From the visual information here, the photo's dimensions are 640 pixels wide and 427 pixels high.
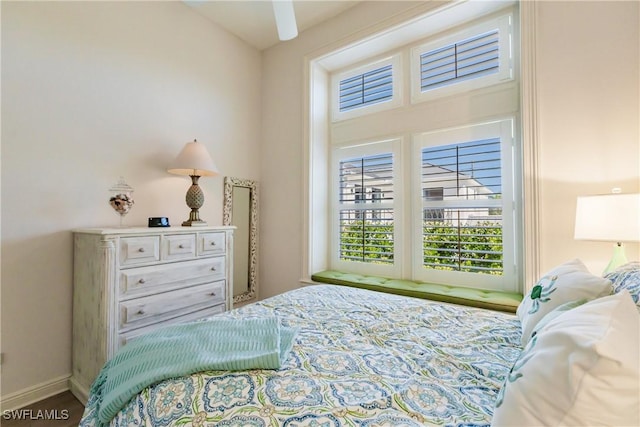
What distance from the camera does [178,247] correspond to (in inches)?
82.4

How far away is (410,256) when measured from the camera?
106 inches

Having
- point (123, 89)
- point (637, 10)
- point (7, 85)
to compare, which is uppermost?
point (637, 10)

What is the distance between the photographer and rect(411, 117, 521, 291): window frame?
7.38 feet

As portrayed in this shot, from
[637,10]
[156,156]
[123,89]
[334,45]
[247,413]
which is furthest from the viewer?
[334,45]

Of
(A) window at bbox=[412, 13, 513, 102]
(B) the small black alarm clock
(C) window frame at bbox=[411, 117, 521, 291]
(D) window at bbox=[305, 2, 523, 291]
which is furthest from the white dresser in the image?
(A) window at bbox=[412, 13, 513, 102]

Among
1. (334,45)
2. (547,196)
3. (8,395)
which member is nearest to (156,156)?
(8,395)

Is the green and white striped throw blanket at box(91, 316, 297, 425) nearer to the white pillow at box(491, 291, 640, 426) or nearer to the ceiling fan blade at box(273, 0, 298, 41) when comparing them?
the white pillow at box(491, 291, 640, 426)

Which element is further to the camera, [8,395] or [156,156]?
[156,156]

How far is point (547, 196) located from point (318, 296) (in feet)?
5.39

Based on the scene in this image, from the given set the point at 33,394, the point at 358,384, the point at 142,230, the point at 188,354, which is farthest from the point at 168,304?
the point at 358,384

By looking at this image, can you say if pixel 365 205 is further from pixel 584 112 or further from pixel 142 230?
pixel 142 230

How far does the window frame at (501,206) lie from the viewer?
7.38 feet

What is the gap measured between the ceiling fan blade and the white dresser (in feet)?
4.99

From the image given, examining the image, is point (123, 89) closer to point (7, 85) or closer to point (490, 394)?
point (7, 85)
